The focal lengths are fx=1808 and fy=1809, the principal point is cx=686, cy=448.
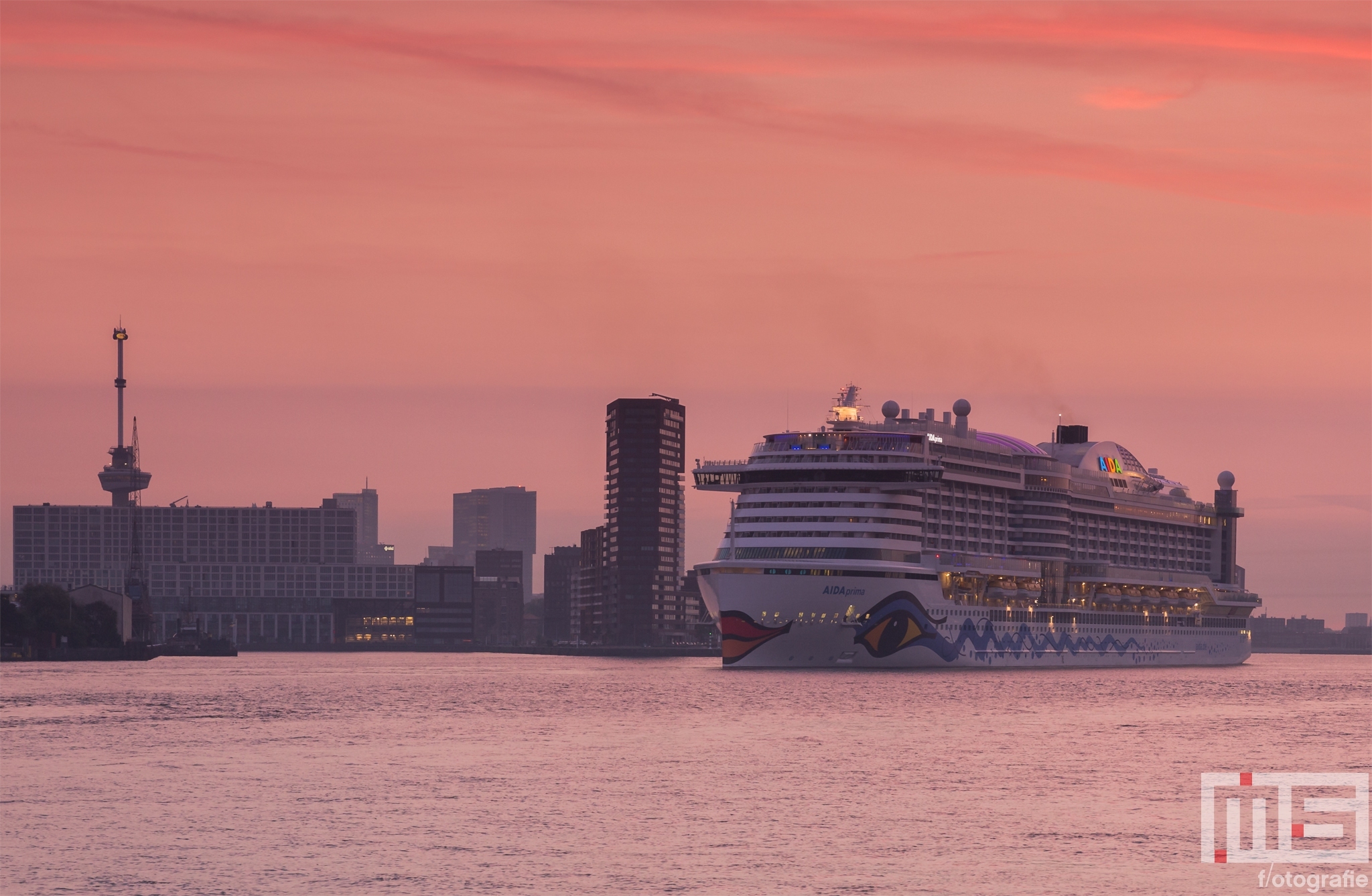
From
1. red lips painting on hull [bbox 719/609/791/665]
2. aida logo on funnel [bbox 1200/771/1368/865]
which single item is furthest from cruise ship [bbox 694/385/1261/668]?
aida logo on funnel [bbox 1200/771/1368/865]

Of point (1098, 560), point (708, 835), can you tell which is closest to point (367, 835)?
point (708, 835)

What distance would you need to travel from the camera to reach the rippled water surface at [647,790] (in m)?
45.2

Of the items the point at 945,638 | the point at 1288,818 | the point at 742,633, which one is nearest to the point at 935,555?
the point at 945,638

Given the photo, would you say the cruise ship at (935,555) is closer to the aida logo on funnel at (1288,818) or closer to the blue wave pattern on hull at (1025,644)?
the blue wave pattern on hull at (1025,644)

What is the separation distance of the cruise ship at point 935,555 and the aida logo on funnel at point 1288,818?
6764 cm

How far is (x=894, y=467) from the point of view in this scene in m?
142

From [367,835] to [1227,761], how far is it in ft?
124

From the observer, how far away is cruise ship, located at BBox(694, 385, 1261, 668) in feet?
444

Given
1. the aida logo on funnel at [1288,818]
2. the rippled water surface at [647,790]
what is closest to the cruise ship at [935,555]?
the rippled water surface at [647,790]

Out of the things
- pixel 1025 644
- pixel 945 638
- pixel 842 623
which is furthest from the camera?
pixel 1025 644

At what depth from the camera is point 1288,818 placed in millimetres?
53906

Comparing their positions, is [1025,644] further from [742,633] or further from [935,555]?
[742,633]

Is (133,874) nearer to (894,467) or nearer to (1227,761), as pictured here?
(1227,761)

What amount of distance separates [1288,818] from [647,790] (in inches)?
815
